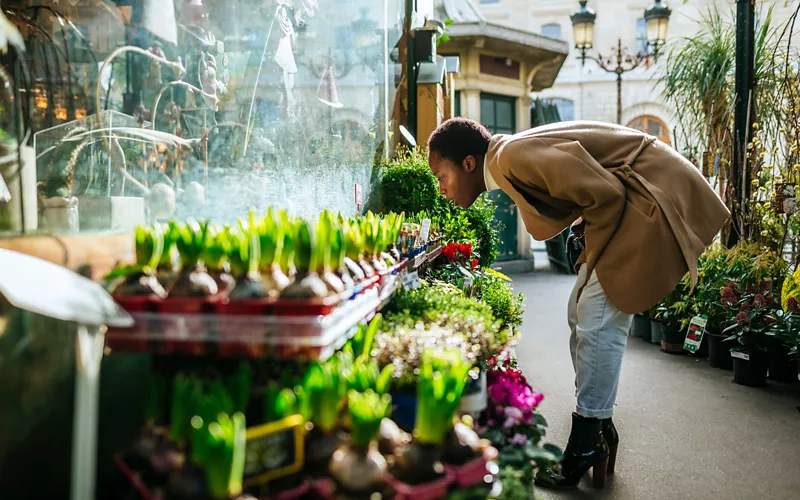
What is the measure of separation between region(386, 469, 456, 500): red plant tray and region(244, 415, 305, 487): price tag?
8.8 inches

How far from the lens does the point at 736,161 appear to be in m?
6.04

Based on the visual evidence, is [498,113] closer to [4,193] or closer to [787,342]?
[787,342]

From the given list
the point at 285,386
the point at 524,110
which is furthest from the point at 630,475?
the point at 524,110

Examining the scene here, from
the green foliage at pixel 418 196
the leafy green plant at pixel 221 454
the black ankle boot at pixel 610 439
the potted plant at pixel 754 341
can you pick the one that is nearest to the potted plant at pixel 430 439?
the leafy green plant at pixel 221 454

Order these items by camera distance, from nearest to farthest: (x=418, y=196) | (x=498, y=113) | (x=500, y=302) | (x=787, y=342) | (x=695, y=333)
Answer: (x=500, y=302) → (x=787, y=342) → (x=418, y=196) → (x=695, y=333) → (x=498, y=113)

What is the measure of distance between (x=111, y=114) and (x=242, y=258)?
759mm

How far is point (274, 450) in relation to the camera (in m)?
1.43

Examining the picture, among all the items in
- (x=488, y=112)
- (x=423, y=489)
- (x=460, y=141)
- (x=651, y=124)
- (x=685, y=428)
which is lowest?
(x=685, y=428)

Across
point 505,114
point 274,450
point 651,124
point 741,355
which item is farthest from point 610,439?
point 651,124

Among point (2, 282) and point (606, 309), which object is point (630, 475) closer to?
point (606, 309)

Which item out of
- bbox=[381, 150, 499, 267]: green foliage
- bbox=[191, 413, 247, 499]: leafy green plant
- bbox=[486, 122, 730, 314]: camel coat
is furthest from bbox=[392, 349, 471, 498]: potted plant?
bbox=[381, 150, 499, 267]: green foliage

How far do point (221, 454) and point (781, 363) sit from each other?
190 inches

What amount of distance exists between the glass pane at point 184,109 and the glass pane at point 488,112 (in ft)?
28.2

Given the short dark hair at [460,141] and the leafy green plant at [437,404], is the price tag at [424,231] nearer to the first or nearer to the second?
the short dark hair at [460,141]
